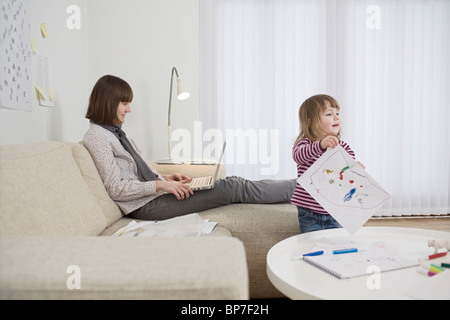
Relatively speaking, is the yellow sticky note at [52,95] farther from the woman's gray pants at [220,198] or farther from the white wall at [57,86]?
the woman's gray pants at [220,198]

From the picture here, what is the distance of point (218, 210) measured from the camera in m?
1.78

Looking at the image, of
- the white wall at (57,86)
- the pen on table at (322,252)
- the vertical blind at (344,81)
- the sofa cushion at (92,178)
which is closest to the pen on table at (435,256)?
the pen on table at (322,252)

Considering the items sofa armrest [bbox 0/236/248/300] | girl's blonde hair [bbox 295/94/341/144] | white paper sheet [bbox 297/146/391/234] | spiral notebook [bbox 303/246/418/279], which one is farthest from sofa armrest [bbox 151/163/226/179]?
sofa armrest [bbox 0/236/248/300]

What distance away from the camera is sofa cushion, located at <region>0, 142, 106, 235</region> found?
0.94 metres

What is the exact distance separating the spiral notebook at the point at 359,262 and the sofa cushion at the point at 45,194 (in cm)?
74

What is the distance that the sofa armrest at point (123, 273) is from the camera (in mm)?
532

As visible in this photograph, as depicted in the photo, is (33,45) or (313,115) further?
(33,45)

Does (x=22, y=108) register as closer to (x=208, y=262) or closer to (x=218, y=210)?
(x=218, y=210)

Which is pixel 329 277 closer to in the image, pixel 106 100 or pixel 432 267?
pixel 432 267

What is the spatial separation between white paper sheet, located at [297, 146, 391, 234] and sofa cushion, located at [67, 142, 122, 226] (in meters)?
0.84

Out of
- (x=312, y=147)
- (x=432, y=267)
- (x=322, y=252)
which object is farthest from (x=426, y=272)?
(x=312, y=147)

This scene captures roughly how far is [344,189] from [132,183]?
3.05 ft

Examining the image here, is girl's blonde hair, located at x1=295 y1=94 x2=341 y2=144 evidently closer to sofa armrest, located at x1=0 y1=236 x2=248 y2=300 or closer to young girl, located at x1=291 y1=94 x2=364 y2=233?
young girl, located at x1=291 y1=94 x2=364 y2=233

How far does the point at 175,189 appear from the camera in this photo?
169 cm
